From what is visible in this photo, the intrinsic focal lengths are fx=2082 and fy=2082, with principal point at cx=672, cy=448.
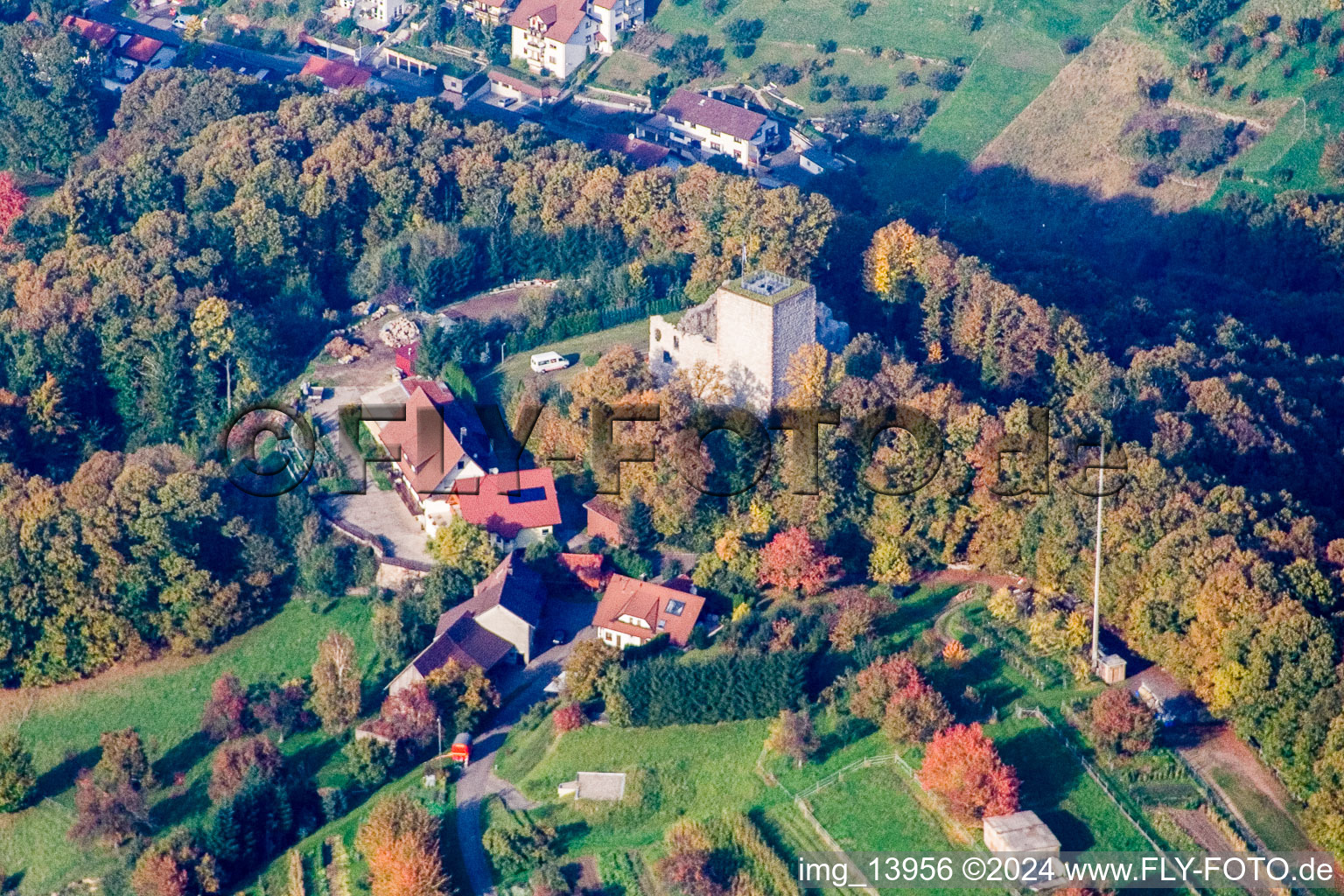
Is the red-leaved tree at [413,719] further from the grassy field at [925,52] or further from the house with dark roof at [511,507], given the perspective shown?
the grassy field at [925,52]

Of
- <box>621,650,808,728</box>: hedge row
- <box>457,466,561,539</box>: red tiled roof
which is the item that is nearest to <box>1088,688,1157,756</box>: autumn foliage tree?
<box>621,650,808,728</box>: hedge row

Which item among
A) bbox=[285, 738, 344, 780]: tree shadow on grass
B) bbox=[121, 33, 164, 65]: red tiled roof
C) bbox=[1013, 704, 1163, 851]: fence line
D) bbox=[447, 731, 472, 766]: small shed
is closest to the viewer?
bbox=[1013, 704, 1163, 851]: fence line

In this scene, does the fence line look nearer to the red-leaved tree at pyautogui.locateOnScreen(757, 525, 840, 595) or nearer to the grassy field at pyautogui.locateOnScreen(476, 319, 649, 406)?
the red-leaved tree at pyautogui.locateOnScreen(757, 525, 840, 595)

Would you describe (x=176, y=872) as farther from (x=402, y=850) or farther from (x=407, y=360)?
(x=407, y=360)

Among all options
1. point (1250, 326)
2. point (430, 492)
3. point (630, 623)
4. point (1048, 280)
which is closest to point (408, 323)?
point (430, 492)

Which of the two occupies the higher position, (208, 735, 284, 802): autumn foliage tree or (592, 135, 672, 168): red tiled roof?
(592, 135, 672, 168): red tiled roof
